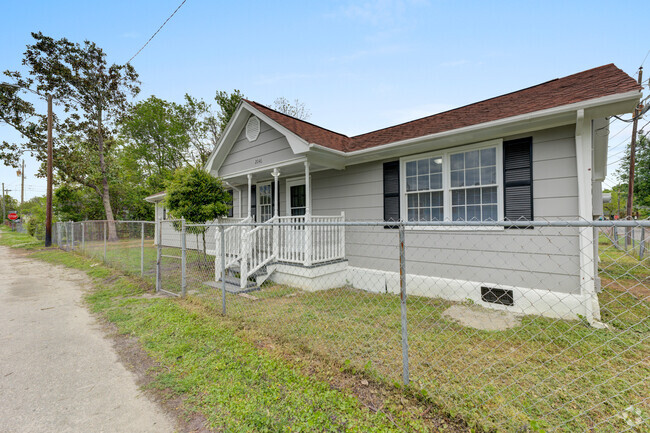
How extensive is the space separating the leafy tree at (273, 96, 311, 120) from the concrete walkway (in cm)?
1850

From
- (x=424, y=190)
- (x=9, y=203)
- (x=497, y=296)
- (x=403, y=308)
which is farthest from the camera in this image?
(x=9, y=203)

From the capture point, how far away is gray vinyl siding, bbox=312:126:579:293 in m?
4.12

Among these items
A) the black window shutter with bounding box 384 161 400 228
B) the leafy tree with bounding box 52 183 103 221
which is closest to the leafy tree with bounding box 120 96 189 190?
the leafy tree with bounding box 52 183 103 221

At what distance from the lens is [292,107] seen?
67.3 ft

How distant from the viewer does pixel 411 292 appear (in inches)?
220

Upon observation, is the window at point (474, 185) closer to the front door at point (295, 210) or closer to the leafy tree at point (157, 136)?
the front door at point (295, 210)

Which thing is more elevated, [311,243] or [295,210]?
[295,210]

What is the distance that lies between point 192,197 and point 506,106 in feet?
25.7

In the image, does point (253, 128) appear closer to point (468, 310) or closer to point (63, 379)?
point (63, 379)

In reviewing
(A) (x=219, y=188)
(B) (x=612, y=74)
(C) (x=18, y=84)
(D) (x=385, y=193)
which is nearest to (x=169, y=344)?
(D) (x=385, y=193)

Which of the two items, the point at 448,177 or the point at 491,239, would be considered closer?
the point at 491,239

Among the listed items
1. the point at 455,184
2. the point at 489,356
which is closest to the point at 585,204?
the point at 455,184

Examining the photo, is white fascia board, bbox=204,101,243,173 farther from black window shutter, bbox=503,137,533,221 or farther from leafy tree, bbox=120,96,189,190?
leafy tree, bbox=120,96,189,190

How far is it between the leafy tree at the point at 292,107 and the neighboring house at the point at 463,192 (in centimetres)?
1343
